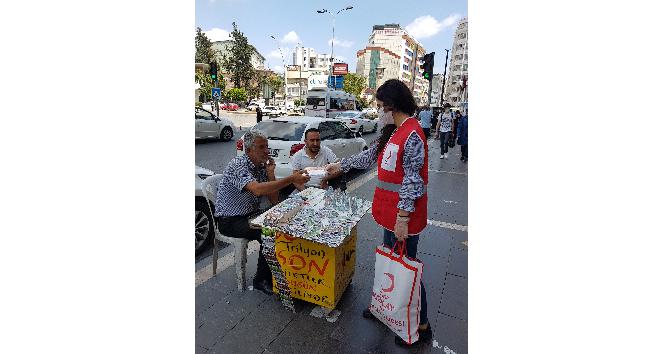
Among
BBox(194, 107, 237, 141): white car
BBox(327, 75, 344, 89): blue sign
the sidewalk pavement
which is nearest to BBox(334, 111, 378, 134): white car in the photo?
BBox(194, 107, 237, 141): white car

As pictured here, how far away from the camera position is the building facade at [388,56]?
89.6 m

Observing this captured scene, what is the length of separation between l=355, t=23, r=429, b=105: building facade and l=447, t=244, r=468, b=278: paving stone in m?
83.8

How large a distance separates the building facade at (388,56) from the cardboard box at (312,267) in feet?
279

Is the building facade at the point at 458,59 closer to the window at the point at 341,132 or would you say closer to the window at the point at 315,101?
the window at the point at 315,101

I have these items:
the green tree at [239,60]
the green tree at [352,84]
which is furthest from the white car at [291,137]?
the green tree at [239,60]

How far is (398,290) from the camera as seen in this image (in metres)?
→ 2.06

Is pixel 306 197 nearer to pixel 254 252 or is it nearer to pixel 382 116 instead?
pixel 382 116

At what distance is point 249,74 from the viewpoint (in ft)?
221

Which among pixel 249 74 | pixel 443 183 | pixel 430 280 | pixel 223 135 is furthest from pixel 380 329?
pixel 249 74

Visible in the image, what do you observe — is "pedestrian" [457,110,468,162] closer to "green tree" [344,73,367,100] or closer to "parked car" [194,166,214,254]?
"parked car" [194,166,214,254]

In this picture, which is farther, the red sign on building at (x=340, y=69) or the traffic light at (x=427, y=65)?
the red sign on building at (x=340, y=69)

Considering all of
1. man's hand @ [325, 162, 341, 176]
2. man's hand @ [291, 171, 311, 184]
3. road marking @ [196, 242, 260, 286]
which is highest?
man's hand @ [325, 162, 341, 176]

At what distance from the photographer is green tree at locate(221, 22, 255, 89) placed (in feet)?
214

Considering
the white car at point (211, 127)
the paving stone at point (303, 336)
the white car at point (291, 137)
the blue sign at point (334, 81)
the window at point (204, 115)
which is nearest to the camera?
the paving stone at point (303, 336)
